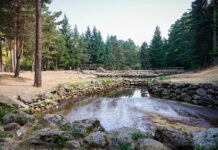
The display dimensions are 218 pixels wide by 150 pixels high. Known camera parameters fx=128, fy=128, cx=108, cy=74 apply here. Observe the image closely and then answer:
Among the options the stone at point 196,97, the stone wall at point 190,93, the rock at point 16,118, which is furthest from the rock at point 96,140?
the stone at point 196,97

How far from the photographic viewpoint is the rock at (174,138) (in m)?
3.00

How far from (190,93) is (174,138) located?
8170mm

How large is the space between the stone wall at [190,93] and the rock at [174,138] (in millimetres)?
7221

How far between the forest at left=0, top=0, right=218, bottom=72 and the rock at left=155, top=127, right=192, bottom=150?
878cm

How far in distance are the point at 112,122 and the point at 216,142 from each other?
4303 millimetres

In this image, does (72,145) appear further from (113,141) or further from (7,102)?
(7,102)

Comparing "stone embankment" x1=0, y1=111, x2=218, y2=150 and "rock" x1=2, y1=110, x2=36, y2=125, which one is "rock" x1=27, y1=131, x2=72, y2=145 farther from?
"rock" x1=2, y1=110, x2=36, y2=125

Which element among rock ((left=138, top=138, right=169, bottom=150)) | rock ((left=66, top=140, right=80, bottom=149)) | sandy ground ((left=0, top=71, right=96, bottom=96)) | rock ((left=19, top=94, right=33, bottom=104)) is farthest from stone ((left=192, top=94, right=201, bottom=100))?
sandy ground ((left=0, top=71, right=96, bottom=96))

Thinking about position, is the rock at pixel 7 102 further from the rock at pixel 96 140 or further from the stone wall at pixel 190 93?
the stone wall at pixel 190 93

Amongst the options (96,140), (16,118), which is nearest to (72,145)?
(96,140)

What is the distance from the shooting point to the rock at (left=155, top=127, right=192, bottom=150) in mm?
2996

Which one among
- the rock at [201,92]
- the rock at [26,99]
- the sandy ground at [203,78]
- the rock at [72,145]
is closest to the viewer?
the rock at [72,145]

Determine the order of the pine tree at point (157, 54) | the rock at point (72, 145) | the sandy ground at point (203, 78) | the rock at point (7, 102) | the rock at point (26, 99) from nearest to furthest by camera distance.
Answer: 1. the rock at point (72, 145)
2. the rock at point (7, 102)
3. the rock at point (26, 99)
4. the sandy ground at point (203, 78)
5. the pine tree at point (157, 54)

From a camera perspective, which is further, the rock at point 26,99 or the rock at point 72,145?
the rock at point 26,99
